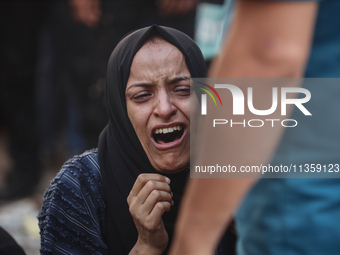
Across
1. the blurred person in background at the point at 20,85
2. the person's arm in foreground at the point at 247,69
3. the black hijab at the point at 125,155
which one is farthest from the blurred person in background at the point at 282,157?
the blurred person in background at the point at 20,85

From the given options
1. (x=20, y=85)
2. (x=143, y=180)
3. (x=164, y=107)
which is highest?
(x=20, y=85)

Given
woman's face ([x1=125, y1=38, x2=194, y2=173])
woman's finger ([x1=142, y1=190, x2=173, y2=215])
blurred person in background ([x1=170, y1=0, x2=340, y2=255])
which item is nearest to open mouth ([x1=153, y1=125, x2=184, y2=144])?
woman's face ([x1=125, y1=38, x2=194, y2=173])

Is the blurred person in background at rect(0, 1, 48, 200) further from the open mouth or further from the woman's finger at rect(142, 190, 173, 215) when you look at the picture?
the woman's finger at rect(142, 190, 173, 215)

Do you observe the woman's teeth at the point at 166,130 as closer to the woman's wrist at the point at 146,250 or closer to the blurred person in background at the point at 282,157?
the woman's wrist at the point at 146,250

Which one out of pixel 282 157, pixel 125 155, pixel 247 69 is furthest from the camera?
pixel 125 155

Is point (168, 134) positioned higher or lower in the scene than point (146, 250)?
higher

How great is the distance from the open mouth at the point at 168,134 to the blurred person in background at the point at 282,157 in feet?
2.87

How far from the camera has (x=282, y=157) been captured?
51.9 inches

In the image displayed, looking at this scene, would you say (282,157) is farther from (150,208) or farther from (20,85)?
(20,85)

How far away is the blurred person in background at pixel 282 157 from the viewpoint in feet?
3.95

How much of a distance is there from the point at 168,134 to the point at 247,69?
3.40 ft

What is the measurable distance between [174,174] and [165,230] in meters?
0.25

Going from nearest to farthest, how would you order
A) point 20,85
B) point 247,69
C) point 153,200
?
point 247,69 → point 153,200 → point 20,85

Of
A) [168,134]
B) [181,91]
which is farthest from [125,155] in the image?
[181,91]
